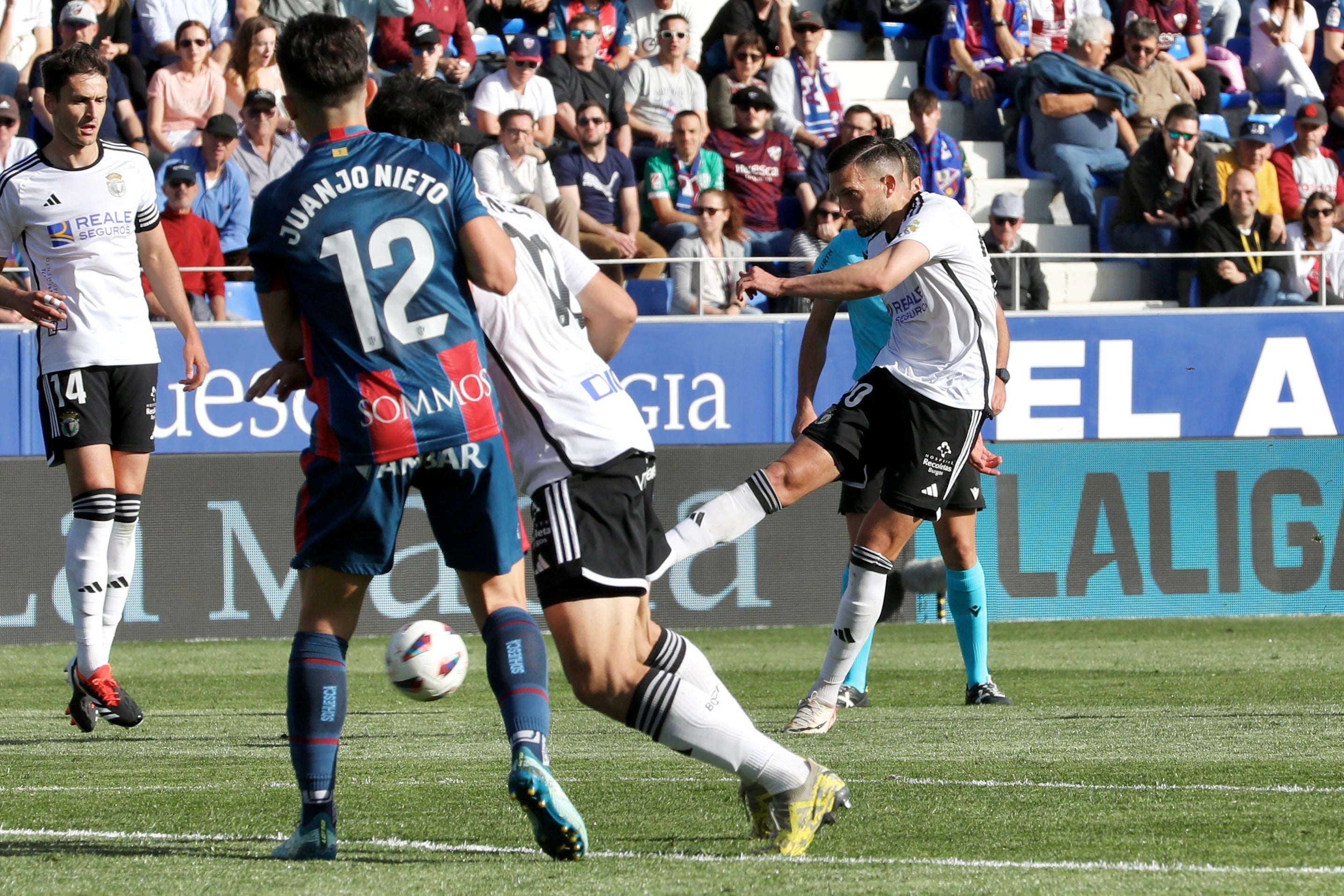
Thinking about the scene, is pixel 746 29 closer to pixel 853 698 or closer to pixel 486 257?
pixel 853 698

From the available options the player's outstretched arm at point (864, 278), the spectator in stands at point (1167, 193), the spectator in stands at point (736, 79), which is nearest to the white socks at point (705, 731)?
the player's outstretched arm at point (864, 278)

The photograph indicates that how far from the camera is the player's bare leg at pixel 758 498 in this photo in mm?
6734

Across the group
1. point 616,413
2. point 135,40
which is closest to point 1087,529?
point 135,40

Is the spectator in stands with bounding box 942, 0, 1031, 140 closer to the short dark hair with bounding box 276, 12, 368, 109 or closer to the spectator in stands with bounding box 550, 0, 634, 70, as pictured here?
the spectator in stands with bounding box 550, 0, 634, 70

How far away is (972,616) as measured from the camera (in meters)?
8.09

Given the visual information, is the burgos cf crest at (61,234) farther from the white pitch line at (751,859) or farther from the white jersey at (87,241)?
the white pitch line at (751,859)

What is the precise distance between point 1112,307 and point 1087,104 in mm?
2473

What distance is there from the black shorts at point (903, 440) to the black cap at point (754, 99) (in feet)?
27.3

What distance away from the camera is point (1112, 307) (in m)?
14.7

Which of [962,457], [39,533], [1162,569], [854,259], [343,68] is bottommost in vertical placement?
[1162,569]

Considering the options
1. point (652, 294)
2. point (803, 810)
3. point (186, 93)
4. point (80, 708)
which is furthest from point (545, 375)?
point (186, 93)

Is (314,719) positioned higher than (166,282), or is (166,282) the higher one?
(166,282)

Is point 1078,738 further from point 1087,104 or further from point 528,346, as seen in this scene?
point 1087,104

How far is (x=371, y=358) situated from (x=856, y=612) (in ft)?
11.1
